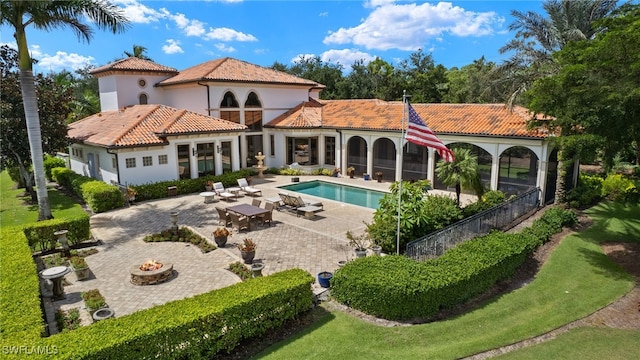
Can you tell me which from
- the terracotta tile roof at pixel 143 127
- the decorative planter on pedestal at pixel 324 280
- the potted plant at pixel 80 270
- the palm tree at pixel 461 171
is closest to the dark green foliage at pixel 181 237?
the potted plant at pixel 80 270

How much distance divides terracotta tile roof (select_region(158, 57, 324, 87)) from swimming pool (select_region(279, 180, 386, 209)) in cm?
992

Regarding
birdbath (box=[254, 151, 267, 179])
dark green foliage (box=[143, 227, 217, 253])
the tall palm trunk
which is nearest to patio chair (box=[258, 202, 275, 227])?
dark green foliage (box=[143, 227, 217, 253])

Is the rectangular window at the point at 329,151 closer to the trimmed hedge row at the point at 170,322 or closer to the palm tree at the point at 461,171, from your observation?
the palm tree at the point at 461,171

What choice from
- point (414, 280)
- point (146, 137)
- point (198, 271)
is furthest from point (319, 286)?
point (146, 137)

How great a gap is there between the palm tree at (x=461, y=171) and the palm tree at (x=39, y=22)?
16.2m

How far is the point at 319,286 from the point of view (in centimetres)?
1219

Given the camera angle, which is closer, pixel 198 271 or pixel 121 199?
pixel 198 271

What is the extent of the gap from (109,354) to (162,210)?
583 inches

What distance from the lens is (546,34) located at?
21.3m

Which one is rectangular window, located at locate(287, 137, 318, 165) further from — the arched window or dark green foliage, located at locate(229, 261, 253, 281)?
dark green foliage, located at locate(229, 261, 253, 281)

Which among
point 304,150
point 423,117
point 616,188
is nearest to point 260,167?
point 304,150

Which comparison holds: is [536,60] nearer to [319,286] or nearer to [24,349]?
[319,286]

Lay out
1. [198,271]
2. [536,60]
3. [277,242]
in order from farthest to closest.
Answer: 1. [536,60]
2. [277,242]
3. [198,271]

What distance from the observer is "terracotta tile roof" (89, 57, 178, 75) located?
3266 centimetres
